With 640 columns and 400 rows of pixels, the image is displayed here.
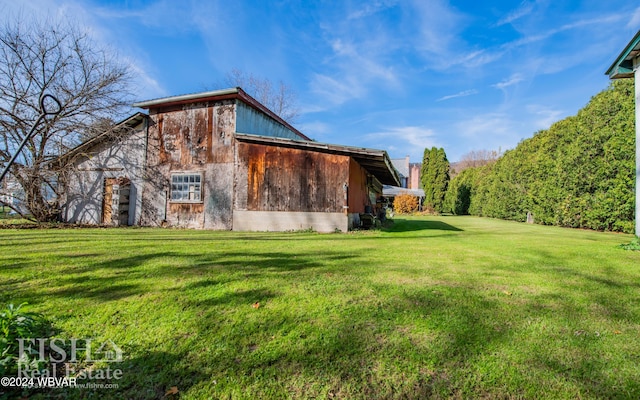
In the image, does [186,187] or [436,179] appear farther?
[436,179]

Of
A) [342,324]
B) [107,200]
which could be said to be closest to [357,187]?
[342,324]

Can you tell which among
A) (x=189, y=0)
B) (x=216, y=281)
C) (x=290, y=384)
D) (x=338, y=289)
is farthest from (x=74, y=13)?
(x=290, y=384)

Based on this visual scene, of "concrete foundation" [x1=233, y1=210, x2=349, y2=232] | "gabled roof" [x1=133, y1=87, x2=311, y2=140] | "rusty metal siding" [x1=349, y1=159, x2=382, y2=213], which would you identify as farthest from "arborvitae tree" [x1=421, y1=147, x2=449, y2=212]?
"concrete foundation" [x1=233, y1=210, x2=349, y2=232]

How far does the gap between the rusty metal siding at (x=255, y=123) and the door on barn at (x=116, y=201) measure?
5.56 meters

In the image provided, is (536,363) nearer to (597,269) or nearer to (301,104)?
(597,269)

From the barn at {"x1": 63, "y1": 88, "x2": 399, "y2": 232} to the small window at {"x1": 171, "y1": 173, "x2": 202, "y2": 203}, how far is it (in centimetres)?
4

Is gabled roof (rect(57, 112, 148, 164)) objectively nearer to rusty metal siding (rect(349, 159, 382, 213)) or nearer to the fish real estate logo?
rusty metal siding (rect(349, 159, 382, 213))

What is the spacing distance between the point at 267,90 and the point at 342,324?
26.6 m

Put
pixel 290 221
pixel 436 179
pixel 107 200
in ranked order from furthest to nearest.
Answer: pixel 436 179
pixel 107 200
pixel 290 221

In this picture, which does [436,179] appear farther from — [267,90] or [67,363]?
[67,363]

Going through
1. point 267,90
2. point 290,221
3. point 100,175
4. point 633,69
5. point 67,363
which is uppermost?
point 267,90

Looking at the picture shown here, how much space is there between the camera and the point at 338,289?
3225mm

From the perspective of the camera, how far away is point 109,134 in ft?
39.4

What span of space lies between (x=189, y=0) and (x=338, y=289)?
1088 cm
